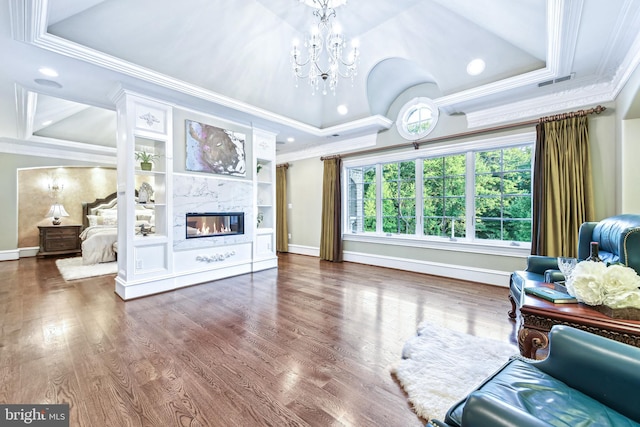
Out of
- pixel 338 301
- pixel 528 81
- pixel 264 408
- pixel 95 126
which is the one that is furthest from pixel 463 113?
pixel 95 126

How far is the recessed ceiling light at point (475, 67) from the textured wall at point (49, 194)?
9032mm

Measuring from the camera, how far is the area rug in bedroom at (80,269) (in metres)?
4.71

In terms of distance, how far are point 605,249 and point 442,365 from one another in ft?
6.02

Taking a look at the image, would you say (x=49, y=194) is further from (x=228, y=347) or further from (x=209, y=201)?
(x=228, y=347)

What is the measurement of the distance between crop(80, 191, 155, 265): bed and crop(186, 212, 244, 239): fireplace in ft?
4.39

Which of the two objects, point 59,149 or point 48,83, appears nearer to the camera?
point 48,83

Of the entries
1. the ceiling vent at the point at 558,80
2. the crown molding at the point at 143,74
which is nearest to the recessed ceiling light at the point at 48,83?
the crown molding at the point at 143,74

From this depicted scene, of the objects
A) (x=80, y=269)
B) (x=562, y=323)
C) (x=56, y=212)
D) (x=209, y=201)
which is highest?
(x=209, y=201)

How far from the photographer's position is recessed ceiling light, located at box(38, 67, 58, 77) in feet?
10.3

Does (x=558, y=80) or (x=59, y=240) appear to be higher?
(x=558, y=80)

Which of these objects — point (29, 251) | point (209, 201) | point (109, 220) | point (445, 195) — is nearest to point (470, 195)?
point (445, 195)

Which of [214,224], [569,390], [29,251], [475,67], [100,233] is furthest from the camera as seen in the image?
[29,251]

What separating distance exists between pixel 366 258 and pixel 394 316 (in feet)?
9.05

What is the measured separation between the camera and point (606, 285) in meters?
1.50
